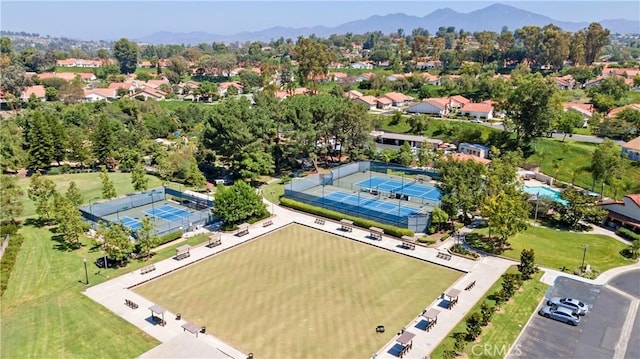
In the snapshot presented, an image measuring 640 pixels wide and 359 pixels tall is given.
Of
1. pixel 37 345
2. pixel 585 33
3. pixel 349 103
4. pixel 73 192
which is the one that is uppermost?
pixel 585 33

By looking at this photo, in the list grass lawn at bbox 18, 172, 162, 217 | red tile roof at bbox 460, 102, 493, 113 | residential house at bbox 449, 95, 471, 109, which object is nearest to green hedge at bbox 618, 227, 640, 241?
red tile roof at bbox 460, 102, 493, 113

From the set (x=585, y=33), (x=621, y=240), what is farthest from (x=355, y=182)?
(x=585, y=33)

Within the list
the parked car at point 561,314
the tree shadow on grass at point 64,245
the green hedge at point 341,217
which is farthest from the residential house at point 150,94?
the parked car at point 561,314

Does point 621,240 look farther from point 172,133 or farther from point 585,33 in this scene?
point 585,33

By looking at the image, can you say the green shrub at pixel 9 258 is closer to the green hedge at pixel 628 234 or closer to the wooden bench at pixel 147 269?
the wooden bench at pixel 147 269

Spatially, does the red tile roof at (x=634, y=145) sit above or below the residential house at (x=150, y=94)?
below

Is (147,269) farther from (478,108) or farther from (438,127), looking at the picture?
(478,108)

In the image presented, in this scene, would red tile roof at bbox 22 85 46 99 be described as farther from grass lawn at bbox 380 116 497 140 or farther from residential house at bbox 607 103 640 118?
residential house at bbox 607 103 640 118
